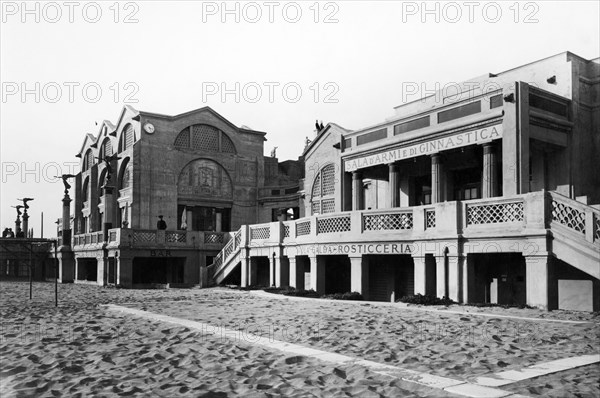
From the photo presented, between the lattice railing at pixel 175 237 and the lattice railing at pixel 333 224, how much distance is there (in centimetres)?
1309

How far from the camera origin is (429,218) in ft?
60.9

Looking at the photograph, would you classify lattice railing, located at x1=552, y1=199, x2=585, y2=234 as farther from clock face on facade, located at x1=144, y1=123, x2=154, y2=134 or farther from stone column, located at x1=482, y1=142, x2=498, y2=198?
clock face on facade, located at x1=144, y1=123, x2=154, y2=134

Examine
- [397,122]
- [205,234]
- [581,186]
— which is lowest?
[205,234]

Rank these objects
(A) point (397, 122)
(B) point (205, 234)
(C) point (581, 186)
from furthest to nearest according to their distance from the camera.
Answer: (B) point (205, 234)
(A) point (397, 122)
(C) point (581, 186)

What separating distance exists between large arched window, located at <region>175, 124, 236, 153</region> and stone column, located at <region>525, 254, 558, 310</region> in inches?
1168

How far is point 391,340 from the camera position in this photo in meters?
10.9

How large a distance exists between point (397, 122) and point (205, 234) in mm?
14892

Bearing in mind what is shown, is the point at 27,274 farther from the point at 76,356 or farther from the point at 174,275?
the point at 76,356

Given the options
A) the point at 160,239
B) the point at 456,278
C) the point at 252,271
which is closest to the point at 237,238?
the point at 252,271

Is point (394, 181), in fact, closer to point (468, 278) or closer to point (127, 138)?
point (468, 278)

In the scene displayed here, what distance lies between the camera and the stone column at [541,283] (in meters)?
14.9

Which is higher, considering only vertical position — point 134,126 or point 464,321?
point 134,126

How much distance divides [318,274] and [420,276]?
5030mm

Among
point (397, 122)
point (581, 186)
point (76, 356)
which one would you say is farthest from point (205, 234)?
point (76, 356)
